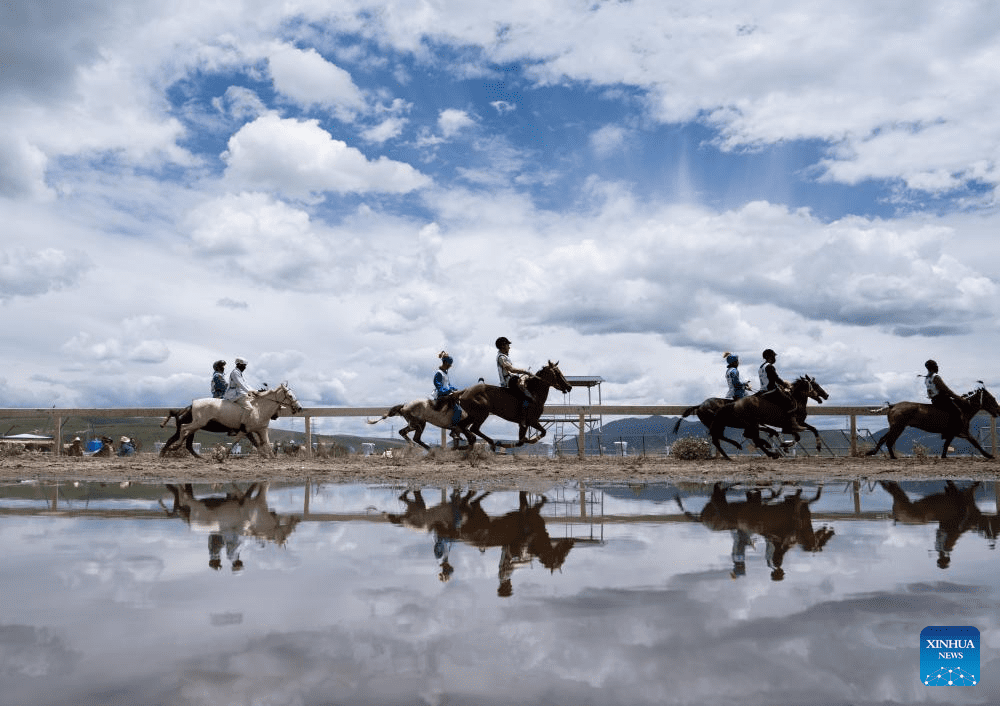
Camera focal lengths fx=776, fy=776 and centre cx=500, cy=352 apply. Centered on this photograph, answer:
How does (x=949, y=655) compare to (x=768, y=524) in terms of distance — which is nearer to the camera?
(x=949, y=655)

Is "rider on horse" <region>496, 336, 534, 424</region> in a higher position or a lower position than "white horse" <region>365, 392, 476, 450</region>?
higher

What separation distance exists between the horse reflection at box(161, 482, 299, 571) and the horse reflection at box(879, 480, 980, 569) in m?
4.73

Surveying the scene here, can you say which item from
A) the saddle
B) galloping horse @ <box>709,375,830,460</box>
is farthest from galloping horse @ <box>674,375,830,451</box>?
the saddle

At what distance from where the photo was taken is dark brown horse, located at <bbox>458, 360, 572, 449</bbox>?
17.4 m

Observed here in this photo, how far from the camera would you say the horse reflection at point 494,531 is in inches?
197

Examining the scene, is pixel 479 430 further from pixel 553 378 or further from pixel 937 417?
pixel 937 417

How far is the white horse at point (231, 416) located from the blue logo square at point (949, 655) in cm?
1776

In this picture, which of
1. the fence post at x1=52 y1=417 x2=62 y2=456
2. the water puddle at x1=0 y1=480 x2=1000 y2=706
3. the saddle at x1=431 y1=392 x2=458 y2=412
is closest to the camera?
the water puddle at x1=0 y1=480 x2=1000 y2=706

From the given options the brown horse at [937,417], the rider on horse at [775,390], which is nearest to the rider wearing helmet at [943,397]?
the brown horse at [937,417]

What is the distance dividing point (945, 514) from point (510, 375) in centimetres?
1065

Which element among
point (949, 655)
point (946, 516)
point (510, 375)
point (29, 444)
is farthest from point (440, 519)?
point (29, 444)

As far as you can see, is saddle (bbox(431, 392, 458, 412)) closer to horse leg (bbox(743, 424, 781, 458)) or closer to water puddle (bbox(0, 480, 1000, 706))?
horse leg (bbox(743, 424, 781, 458))

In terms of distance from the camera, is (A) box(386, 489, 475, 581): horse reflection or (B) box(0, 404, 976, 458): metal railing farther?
(B) box(0, 404, 976, 458): metal railing

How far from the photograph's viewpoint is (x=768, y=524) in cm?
670
